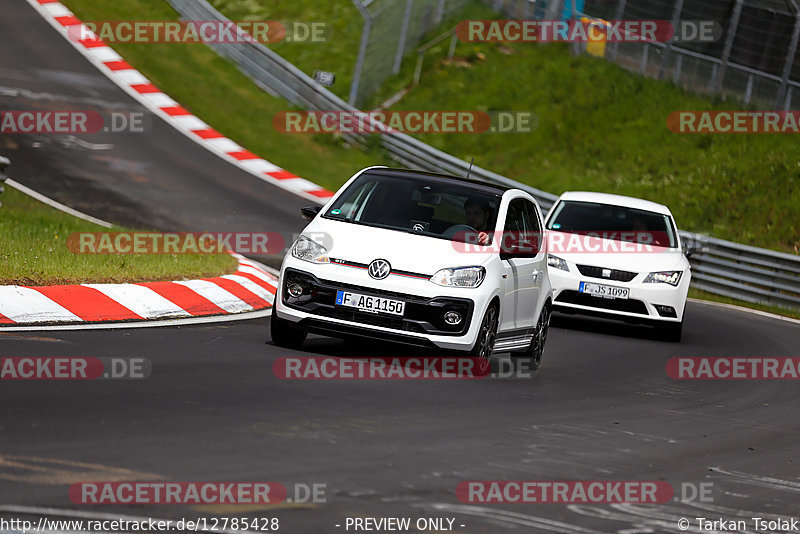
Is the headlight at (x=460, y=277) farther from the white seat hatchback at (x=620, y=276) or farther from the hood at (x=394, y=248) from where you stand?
the white seat hatchback at (x=620, y=276)

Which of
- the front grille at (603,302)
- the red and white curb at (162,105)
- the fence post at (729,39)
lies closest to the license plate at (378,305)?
the front grille at (603,302)

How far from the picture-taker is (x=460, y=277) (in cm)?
1010

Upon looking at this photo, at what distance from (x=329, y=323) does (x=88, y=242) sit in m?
5.88

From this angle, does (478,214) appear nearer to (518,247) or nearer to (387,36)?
(518,247)

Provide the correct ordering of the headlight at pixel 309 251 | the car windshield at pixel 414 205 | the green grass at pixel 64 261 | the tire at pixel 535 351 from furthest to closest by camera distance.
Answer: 1. the tire at pixel 535 351
2. the green grass at pixel 64 261
3. the car windshield at pixel 414 205
4. the headlight at pixel 309 251

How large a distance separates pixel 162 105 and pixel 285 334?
19.5 meters

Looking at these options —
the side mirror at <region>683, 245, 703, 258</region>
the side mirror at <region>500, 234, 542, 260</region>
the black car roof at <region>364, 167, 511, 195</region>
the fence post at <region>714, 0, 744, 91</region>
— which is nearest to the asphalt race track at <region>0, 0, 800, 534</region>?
the side mirror at <region>500, 234, 542, 260</region>

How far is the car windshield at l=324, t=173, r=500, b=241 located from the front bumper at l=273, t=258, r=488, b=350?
763mm

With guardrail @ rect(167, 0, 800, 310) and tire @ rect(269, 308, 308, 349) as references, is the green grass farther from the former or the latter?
guardrail @ rect(167, 0, 800, 310)

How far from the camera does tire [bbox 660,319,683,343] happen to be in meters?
15.5

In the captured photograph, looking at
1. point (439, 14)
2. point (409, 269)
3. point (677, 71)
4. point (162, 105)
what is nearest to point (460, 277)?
point (409, 269)

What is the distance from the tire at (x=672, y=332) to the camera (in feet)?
50.9

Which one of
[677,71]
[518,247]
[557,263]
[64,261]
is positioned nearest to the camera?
[518,247]

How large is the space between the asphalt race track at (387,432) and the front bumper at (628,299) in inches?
37.6
